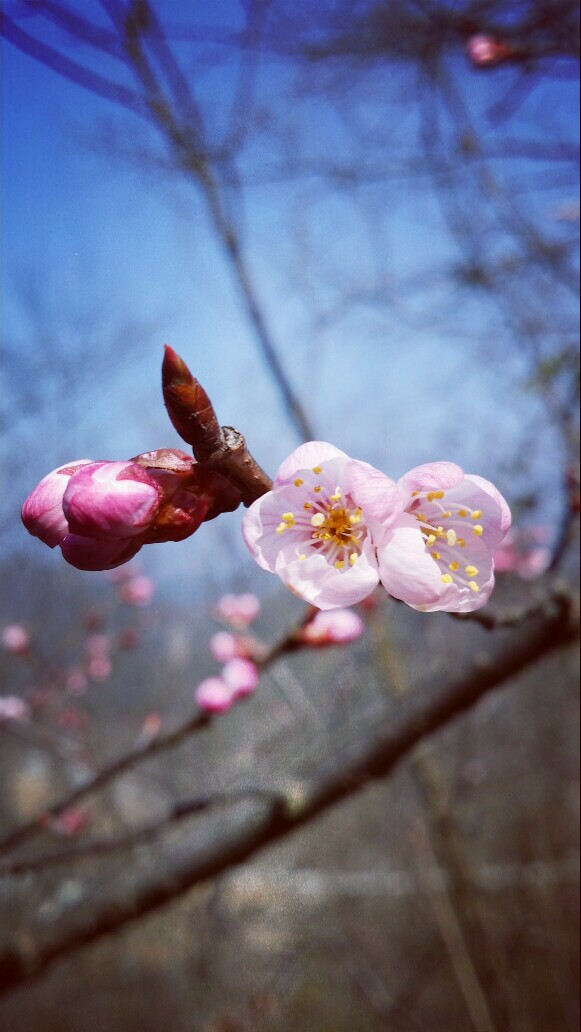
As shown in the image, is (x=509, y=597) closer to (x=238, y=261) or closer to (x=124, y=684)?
(x=238, y=261)

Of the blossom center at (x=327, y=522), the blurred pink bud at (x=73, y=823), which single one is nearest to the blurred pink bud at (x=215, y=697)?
the blossom center at (x=327, y=522)

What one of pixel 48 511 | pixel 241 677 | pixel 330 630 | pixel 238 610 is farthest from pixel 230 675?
pixel 48 511

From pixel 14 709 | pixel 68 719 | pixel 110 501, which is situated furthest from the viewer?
pixel 68 719

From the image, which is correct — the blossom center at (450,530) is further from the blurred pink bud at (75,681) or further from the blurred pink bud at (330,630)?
the blurred pink bud at (75,681)

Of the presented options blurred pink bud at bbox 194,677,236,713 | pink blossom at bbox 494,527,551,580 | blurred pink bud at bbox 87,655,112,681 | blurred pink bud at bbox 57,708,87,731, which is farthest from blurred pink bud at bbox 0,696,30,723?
pink blossom at bbox 494,527,551,580

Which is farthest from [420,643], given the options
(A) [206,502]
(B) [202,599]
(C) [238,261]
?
(A) [206,502]

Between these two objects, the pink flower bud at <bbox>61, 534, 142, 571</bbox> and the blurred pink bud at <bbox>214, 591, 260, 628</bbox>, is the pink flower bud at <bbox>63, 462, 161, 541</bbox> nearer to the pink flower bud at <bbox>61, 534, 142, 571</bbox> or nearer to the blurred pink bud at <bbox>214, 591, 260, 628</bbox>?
the pink flower bud at <bbox>61, 534, 142, 571</bbox>

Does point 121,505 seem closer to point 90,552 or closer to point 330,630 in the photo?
point 90,552
